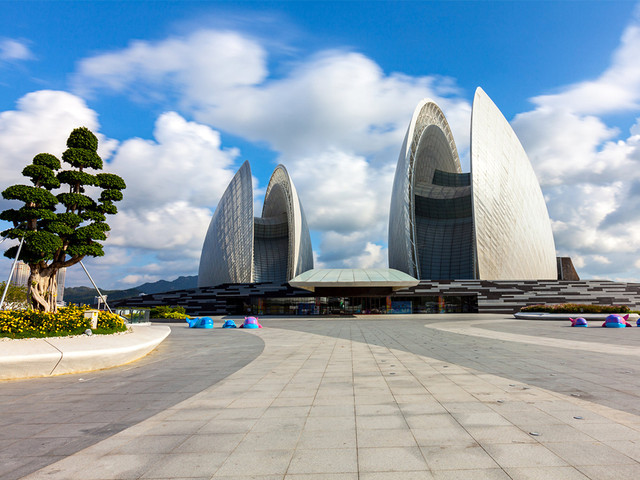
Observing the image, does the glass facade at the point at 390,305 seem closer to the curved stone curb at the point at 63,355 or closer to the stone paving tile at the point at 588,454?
the curved stone curb at the point at 63,355

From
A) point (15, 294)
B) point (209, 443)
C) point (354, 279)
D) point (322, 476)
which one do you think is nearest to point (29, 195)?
point (209, 443)

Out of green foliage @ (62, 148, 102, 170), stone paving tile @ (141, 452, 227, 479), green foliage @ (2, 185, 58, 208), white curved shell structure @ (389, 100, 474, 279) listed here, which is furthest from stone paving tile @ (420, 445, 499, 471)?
white curved shell structure @ (389, 100, 474, 279)

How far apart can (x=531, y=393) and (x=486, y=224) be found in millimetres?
40239

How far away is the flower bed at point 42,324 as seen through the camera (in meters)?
10.4

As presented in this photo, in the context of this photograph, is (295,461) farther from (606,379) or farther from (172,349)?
(172,349)

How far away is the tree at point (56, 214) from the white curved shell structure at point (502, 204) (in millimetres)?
38164

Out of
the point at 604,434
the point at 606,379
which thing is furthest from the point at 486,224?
the point at 604,434

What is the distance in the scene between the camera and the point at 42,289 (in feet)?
45.0

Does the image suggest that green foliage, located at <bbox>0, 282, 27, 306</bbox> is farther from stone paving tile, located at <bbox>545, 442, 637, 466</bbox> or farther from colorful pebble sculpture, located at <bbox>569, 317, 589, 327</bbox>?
colorful pebble sculpture, located at <bbox>569, 317, 589, 327</bbox>

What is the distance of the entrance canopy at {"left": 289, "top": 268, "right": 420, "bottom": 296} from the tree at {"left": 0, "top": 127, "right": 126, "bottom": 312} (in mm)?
22287

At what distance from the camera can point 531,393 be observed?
21.7ft

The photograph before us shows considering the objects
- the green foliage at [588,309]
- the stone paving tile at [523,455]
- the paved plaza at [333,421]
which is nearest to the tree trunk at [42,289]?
the paved plaza at [333,421]

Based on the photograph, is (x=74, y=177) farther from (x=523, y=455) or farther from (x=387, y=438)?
(x=523, y=455)

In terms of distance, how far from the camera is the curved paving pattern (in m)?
4.63
